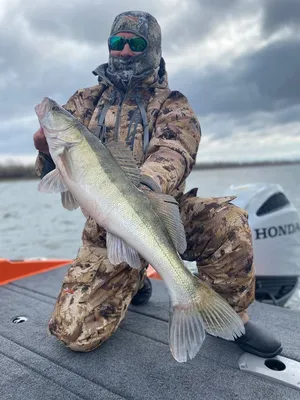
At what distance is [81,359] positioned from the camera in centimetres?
305

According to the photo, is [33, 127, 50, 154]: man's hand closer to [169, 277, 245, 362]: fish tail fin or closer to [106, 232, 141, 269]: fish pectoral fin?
[106, 232, 141, 269]: fish pectoral fin

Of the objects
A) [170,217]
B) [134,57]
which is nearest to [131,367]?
[170,217]

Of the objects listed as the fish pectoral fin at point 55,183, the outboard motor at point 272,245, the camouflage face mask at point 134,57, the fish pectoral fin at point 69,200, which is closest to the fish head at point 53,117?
the fish pectoral fin at point 55,183

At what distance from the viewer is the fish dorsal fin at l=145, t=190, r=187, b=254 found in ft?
7.38

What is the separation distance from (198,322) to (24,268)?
379 centimetres

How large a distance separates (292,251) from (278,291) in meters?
0.55

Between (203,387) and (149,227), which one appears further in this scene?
(203,387)

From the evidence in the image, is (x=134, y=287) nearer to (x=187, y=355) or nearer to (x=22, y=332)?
(x=22, y=332)

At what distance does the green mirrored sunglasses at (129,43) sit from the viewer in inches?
148

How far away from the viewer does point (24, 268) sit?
5.46 meters

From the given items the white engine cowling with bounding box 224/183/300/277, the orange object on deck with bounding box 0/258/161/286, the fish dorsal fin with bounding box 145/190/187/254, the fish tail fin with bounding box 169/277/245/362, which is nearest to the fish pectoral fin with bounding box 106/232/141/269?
the fish dorsal fin with bounding box 145/190/187/254

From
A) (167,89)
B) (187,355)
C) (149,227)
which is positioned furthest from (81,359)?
(167,89)

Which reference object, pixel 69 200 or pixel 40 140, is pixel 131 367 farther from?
pixel 40 140

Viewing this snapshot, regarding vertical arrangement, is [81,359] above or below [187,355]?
below
